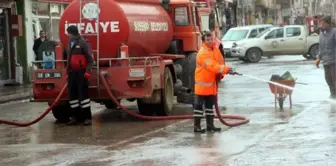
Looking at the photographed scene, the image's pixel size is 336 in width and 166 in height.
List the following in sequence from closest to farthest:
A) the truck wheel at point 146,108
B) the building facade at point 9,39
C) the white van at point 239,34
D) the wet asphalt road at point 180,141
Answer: the wet asphalt road at point 180,141 → the truck wheel at point 146,108 → the building facade at point 9,39 → the white van at point 239,34

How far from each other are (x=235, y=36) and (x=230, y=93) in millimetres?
19611

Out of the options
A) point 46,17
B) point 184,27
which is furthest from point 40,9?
point 184,27

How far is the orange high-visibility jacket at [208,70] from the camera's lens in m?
11.5

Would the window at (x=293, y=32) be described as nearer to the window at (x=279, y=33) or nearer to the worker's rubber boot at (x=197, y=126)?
the window at (x=279, y=33)

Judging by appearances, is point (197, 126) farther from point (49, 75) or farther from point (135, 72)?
point (49, 75)

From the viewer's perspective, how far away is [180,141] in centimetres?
1070

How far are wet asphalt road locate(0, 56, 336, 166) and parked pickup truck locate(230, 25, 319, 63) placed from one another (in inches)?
817

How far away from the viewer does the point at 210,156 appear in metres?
9.22

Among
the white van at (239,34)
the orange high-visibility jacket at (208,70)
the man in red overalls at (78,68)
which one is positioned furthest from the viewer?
the white van at (239,34)

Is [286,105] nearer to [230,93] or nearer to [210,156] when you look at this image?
[230,93]

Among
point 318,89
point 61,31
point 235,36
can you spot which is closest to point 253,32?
point 235,36

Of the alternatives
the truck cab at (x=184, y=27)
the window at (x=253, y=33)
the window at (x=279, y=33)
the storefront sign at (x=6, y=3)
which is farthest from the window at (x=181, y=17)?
the window at (x=253, y=33)

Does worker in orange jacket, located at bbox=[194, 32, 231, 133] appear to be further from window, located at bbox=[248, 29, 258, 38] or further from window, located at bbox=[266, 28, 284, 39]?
window, located at bbox=[248, 29, 258, 38]

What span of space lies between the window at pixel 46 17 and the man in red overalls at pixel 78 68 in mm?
15092
